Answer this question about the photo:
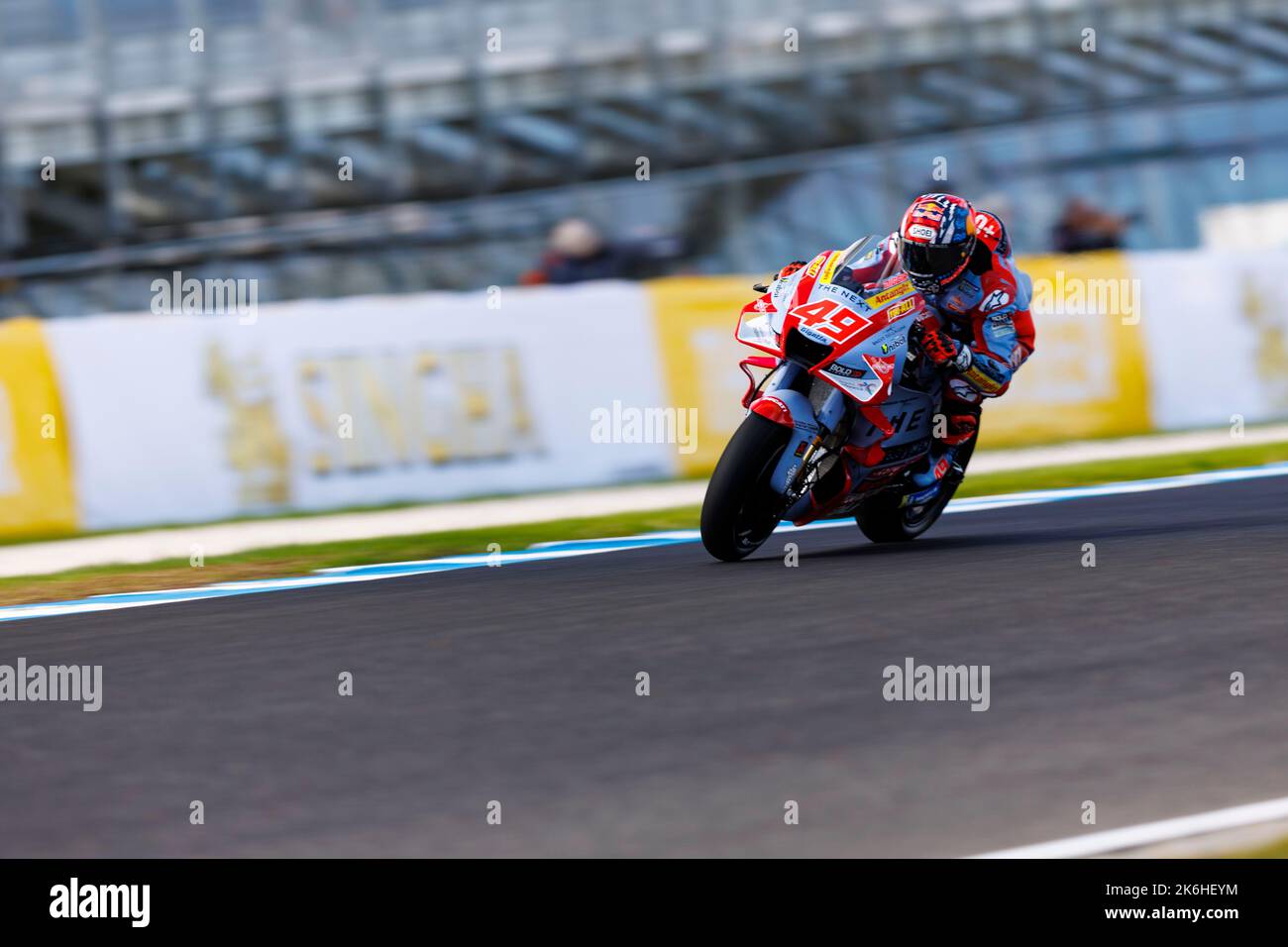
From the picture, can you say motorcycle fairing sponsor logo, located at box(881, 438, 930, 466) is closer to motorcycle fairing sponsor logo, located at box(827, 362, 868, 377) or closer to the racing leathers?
the racing leathers

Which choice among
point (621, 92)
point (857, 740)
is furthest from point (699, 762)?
point (621, 92)

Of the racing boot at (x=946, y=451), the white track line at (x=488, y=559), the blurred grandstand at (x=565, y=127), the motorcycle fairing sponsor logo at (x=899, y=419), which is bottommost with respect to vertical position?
the white track line at (x=488, y=559)

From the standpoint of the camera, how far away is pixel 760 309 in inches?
327

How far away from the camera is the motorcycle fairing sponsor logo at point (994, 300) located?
871cm

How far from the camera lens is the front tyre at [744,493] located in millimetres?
7887

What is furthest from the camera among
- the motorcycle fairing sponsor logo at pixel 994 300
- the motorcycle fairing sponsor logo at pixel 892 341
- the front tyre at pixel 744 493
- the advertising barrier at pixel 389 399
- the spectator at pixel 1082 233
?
the spectator at pixel 1082 233

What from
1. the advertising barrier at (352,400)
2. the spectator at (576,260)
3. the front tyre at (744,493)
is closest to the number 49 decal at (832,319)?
the front tyre at (744,493)

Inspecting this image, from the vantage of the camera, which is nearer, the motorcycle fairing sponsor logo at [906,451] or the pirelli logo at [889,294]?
the pirelli logo at [889,294]

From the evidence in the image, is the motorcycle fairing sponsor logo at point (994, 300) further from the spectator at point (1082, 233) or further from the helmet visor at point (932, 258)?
the spectator at point (1082, 233)

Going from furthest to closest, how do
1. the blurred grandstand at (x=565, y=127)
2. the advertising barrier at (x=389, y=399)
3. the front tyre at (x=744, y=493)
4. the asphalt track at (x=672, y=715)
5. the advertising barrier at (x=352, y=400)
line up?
the blurred grandstand at (x=565, y=127), the advertising barrier at (x=352, y=400), the advertising barrier at (x=389, y=399), the front tyre at (x=744, y=493), the asphalt track at (x=672, y=715)

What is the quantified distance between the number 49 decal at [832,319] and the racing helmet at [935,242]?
544 millimetres

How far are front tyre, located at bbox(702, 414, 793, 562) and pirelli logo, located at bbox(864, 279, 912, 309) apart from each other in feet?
2.37

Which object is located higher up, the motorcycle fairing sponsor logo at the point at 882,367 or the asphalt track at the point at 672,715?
the motorcycle fairing sponsor logo at the point at 882,367
